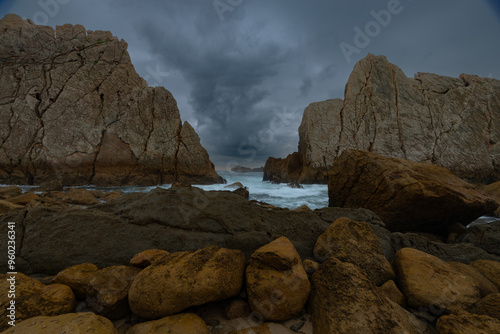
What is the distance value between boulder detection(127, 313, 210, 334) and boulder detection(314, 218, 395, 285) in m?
1.50

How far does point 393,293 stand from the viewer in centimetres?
188

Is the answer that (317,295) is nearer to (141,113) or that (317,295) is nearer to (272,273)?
(272,273)

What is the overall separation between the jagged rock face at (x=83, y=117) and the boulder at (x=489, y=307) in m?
17.9

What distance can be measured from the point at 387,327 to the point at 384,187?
431 centimetres

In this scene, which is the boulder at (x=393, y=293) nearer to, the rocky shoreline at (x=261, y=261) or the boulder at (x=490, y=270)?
the rocky shoreline at (x=261, y=261)

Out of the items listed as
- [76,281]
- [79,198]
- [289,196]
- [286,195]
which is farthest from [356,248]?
[286,195]

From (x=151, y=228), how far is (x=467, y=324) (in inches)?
124

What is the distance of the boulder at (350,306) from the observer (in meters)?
1.38

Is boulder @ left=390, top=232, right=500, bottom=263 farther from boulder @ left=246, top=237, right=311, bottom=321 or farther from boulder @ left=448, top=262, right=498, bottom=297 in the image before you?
boulder @ left=246, top=237, right=311, bottom=321

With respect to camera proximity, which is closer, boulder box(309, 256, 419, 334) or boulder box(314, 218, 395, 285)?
boulder box(309, 256, 419, 334)

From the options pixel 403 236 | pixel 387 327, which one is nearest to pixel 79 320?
pixel 387 327

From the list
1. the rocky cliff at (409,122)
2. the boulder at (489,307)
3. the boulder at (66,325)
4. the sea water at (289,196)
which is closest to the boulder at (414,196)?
the sea water at (289,196)

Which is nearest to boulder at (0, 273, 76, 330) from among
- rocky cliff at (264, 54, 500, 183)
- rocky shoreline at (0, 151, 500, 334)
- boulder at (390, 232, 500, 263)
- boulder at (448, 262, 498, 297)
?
rocky shoreline at (0, 151, 500, 334)

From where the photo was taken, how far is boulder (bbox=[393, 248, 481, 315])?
1.73 meters
